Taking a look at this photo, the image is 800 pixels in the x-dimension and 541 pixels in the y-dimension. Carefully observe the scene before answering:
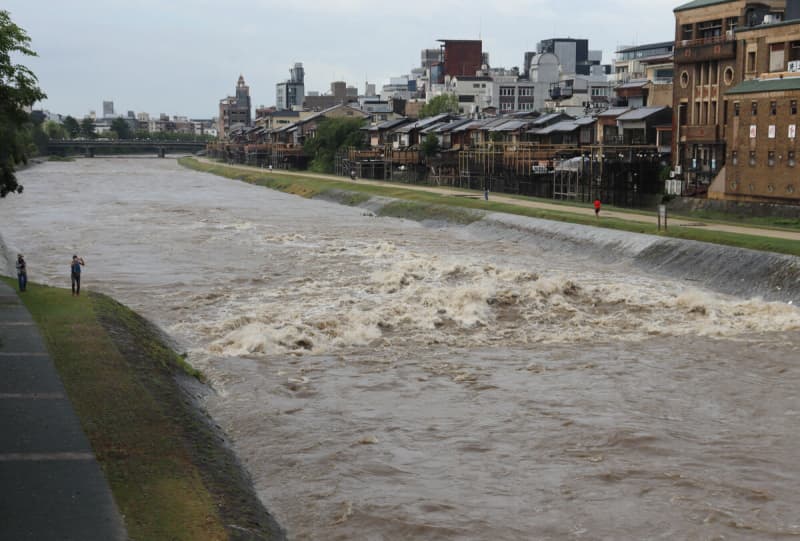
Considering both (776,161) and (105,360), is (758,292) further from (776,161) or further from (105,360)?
(105,360)

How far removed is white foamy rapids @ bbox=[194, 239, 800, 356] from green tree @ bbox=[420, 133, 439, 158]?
66.1 meters

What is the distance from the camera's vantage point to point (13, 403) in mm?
19734

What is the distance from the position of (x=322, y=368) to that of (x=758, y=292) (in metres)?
20.3

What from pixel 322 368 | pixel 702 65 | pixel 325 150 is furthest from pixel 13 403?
pixel 325 150

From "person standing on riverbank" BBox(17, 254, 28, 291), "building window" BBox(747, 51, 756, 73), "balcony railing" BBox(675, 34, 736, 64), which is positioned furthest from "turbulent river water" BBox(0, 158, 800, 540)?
"balcony railing" BBox(675, 34, 736, 64)

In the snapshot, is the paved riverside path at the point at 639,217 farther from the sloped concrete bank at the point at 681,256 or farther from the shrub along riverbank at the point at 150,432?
the shrub along riverbank at the point at 150,432

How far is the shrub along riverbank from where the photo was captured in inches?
590

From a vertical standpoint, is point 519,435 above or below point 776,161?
below

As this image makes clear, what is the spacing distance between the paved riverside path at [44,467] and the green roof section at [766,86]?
4603cm

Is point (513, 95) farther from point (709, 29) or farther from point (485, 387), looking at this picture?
point (485, 387)

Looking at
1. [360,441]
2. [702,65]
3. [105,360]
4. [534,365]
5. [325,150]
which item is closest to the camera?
[360,441]

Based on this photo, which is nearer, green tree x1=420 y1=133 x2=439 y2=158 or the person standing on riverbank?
the person standing on riverbank

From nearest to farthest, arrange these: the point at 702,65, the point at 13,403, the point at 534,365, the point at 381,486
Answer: the point at 381,486, the point at 13,403, the point at 534,365, the point at 702,65

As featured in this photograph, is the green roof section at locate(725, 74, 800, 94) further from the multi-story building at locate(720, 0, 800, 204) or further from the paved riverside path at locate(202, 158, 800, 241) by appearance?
the paved riverside path at locate(202, 158, 800, 241)
